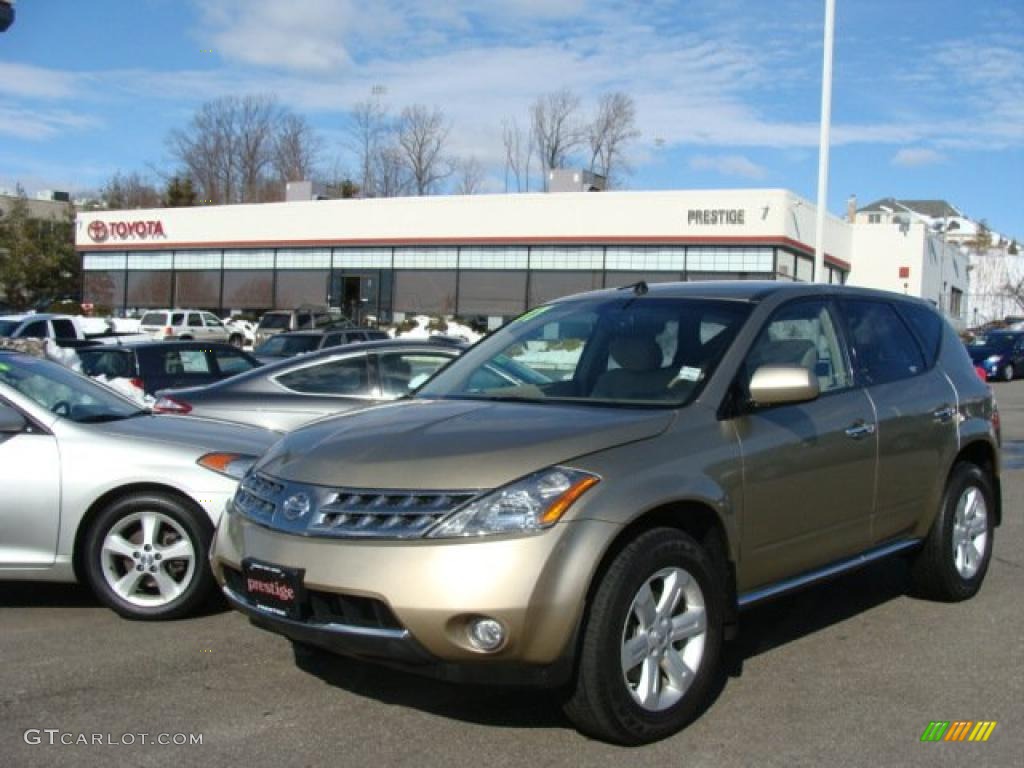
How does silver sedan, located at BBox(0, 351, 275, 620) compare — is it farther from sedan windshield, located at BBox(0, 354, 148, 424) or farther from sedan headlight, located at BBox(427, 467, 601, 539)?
sedan headlight, located at BBox(427, 467, 601, 539)

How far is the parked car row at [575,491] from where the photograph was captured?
12.2 feet

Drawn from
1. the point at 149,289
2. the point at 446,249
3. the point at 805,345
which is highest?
the point at 446,249

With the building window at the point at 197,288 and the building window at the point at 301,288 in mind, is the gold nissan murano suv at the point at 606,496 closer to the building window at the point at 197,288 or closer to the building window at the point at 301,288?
the building window at the point at 301,288

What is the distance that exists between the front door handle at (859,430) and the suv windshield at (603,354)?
0.75 meters

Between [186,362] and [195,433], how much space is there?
8.54 meters

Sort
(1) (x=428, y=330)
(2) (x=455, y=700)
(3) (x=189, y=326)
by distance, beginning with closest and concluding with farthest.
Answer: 1. (2) (x=455, y=700)
2. (1) (x=428, y=330)
3. (3) (x=189, y=326)

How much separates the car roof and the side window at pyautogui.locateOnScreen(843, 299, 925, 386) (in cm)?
11

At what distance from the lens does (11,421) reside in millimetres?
5777

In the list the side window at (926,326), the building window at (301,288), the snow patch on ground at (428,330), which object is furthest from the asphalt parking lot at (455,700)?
the building window at (301,288)

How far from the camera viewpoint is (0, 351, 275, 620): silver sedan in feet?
18.3

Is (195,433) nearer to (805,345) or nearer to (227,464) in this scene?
(227,464)

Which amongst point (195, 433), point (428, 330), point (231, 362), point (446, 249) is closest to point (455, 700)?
point (195, 433)

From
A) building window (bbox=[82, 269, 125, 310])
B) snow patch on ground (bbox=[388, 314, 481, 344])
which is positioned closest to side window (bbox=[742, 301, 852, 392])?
snow patch on ground (bbox=[388, 314, 481, 344])

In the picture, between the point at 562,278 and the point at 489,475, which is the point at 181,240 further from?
the point at 489,475
